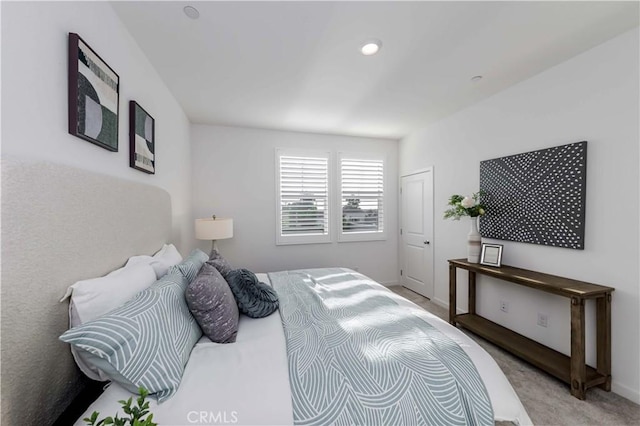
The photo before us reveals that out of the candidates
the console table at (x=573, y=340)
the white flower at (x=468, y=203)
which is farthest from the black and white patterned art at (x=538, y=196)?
the console table at (x=573, y=340)

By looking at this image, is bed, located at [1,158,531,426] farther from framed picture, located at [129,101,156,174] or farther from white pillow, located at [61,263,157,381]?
framed picture, located at [129,101,156,174]

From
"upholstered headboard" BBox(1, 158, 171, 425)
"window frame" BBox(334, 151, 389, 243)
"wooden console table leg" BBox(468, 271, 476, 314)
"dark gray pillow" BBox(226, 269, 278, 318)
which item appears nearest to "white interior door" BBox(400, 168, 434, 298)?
"window frame" BBox(334, 151, 389, 243)

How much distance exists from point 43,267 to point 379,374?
1373 millimetres

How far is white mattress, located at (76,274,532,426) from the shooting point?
89cm

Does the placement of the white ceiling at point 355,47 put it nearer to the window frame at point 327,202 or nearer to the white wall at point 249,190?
the white wall at point 249,190

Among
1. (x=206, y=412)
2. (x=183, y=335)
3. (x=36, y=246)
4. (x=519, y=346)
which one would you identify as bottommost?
(x=519, y=346)

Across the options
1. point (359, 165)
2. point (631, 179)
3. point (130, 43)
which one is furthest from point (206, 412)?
point (359, 165)

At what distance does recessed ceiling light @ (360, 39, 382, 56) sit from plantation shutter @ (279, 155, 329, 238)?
2.15 m

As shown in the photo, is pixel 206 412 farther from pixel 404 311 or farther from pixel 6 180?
pixel 404 311

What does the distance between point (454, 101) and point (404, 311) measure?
2530mm

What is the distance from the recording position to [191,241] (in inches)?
138

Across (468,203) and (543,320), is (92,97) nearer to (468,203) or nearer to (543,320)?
(468,203)

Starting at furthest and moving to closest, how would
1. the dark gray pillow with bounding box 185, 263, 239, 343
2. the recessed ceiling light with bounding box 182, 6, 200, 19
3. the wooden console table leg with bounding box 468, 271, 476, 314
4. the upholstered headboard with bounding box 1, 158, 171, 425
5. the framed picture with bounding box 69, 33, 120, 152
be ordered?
the wooden console table leg with bounding box 468, 271, 476, 314, the recessed ceiling light with bounding box 182, 6, 200, 19, the dark gray pillow with bounding box 185, 263, 239, 343, the framed picture with bounding box 69, 33, 120, 152, the upholstered headboard with bounding box 1, 158, 171, 425

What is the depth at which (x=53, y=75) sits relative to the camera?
1.07 metres
